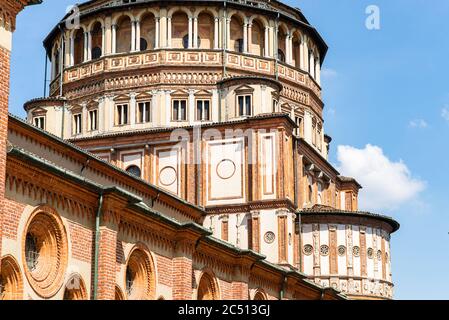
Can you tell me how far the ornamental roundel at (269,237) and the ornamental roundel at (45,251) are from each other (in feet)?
79.8

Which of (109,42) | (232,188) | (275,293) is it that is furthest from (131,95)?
(275,293)

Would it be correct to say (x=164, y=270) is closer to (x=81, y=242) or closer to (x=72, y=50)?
(x=81, y=242)

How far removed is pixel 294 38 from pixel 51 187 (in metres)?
36.9

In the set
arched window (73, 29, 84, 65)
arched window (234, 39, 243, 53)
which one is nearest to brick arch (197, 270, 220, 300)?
arched window (234, 39, 243, 53)

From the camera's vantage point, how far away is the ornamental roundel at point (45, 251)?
75.6 feet

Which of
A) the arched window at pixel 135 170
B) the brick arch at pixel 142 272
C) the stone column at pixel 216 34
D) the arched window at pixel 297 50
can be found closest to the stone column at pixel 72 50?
the stone column at pixel 216 34

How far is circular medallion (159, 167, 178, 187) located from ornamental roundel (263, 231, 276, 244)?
6.15 metres

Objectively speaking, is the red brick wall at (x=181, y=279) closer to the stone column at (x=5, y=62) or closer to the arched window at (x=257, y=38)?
the stone column at (x=5, y=62)

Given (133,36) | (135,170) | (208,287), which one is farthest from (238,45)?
(208,287)

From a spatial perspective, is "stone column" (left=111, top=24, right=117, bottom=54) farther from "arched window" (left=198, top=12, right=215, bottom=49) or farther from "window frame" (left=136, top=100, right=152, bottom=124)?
"arched window" (left=198, top=12, right=215, bottom=49)

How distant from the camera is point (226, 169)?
50000 mm

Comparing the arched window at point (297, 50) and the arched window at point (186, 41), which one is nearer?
the arched window at point (186, 41)

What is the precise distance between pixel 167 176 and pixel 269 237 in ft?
22.3

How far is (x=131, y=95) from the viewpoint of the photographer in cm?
5453
